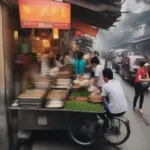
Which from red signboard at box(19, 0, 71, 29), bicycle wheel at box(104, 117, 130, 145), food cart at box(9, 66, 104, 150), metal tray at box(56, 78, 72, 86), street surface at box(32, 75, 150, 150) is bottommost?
street surface at box(32, 75, 150, 150)

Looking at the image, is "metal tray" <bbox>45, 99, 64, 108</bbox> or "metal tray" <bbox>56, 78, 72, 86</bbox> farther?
"metal tray" <bbox>56, 78, 72, 86</bbox>

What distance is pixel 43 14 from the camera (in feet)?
23.6

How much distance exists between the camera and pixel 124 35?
56969mm

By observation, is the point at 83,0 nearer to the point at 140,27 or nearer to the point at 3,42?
the point at 3,42

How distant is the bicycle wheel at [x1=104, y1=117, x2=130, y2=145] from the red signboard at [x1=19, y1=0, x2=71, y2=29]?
3.36 m

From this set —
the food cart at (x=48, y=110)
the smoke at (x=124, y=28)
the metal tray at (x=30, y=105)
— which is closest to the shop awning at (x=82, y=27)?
the food cart at (x=48, y=110)

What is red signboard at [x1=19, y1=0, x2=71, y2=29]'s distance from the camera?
7035mm

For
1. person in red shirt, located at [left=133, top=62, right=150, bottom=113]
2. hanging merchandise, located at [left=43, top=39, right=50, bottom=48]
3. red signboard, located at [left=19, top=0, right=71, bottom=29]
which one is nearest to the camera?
red signboard, located at [left=19, top=0, right=71, bottom=29]

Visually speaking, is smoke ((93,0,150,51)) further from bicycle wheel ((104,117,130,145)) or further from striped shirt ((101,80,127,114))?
bicycle wheel ((104,117,130,145))

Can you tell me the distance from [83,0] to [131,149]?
5115mm

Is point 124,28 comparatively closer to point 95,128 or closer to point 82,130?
point 82,130

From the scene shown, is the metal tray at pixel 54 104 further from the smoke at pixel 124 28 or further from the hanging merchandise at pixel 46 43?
the smoke at pixel 124 28

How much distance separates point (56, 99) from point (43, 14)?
2.65 meters

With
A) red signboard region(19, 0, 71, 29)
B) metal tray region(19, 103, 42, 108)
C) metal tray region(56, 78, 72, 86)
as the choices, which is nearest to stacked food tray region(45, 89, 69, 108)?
metal tray region(19, 103, 42, 108)
